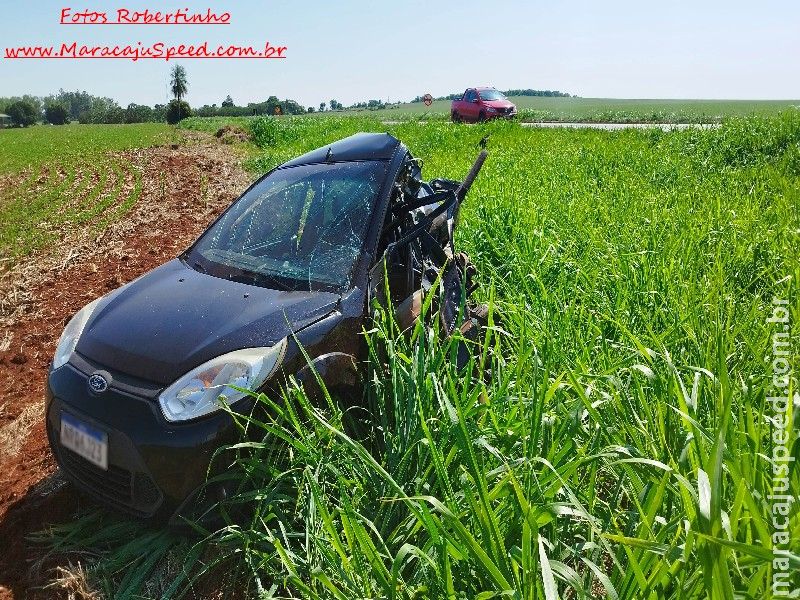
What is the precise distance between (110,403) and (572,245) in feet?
12.8

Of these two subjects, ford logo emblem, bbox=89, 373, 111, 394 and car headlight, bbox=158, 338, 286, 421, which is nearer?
car headlight, bbox=158, 338, 286, 421

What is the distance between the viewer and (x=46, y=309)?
5.52 meters

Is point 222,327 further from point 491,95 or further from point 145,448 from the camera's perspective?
point 491,95

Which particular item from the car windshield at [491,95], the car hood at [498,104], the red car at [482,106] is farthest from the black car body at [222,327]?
the car windshield at [491,95]

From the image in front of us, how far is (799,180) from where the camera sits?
25.9ft

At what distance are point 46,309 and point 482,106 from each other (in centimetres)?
2445

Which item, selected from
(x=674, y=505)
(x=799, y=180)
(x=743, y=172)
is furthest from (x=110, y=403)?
(x=743, y=172)

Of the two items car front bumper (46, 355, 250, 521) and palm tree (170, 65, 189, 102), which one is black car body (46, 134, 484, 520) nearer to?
car front bumper (46, 355, 250, 521)

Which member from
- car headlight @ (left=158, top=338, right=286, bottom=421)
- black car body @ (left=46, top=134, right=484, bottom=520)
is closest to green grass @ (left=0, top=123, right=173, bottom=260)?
black car body @ (left=46, top=134, right=484, bottom=520)

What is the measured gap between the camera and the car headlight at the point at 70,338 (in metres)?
2.80

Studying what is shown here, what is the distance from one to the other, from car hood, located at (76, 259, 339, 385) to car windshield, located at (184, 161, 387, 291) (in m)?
0.16

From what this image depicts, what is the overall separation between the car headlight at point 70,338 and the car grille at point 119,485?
0.50 meters

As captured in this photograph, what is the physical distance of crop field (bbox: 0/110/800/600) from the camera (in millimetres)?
1593

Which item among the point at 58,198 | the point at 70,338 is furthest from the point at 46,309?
the point at 58,198
